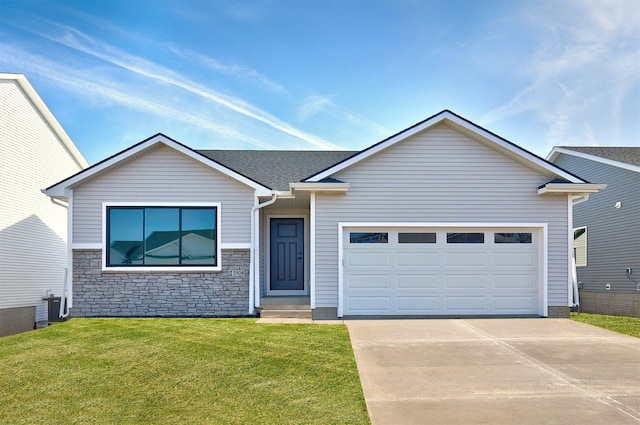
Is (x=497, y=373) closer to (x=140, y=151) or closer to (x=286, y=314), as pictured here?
(x=286, y=314)

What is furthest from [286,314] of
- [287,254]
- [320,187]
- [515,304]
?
[515,304]

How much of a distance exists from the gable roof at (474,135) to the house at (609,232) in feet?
18.1

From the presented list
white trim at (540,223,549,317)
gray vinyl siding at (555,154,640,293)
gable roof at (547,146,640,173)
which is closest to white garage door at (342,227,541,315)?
white trim at (540,223,549,317)

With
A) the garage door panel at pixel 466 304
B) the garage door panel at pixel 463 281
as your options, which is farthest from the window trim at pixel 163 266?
the garage door panel at pixel 466 304

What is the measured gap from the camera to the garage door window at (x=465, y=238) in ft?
36.8

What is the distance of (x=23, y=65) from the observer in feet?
53.6

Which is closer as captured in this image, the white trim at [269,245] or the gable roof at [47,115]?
the white trim at [269,245]

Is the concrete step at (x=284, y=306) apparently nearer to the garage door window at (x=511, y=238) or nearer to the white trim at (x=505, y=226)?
the white trim at (x=505, y=226)

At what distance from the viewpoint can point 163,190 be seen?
11.5 meters

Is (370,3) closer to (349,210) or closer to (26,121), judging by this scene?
(349,210)

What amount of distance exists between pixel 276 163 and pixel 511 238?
7357mm

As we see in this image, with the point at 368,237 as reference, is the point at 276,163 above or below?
above

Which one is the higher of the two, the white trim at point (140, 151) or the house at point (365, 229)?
the white trim at point (140, 151)

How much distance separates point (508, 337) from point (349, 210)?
4453mm
